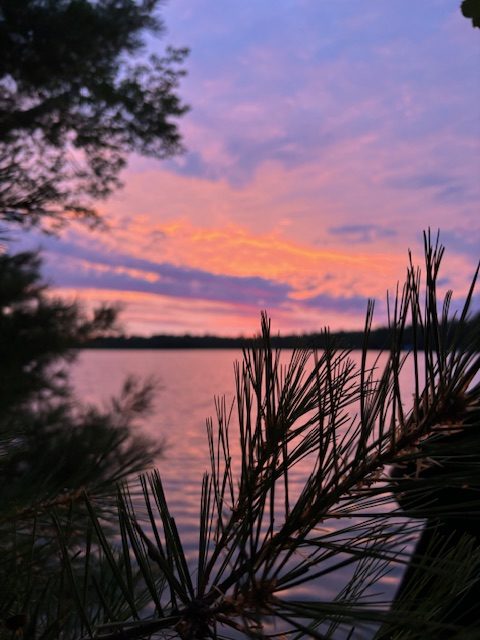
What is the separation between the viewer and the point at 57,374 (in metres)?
8.51

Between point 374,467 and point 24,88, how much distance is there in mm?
7746

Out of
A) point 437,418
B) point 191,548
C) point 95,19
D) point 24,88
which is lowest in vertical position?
point 191,548

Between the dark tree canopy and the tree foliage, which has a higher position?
the dark tree canopy

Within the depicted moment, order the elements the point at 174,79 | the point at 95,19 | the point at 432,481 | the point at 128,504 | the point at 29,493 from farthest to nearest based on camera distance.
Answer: the point at 174,79 < the point at 95,19 < the point at 29,493 < the point at 128,504 < the point at 432,481

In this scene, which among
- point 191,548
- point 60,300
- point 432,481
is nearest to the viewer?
point 432,481

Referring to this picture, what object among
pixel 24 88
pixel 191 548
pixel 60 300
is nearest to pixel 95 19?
pixel 24 88

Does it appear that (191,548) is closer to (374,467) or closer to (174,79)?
(174,79)

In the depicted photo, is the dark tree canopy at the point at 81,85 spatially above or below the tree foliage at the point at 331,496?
above

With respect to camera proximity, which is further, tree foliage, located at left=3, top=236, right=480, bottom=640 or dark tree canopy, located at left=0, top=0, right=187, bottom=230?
dark tree canopy, located at left=0, top=0, right=187, bottom=230

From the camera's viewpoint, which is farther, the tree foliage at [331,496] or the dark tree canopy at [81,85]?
the dark tree canopy at [81,85]

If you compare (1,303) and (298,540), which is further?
(1,303)

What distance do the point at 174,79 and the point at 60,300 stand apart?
347cm

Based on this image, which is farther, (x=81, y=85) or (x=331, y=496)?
(x=81, y=85)

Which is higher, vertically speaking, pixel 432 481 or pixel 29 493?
pixel 432 481
